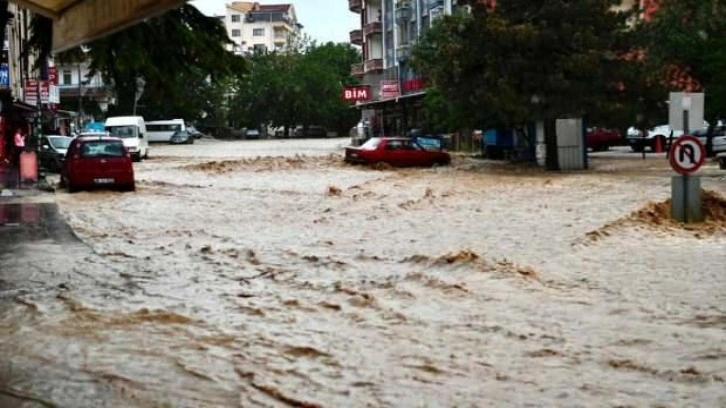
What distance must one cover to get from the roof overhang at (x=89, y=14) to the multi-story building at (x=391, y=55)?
54.2 m

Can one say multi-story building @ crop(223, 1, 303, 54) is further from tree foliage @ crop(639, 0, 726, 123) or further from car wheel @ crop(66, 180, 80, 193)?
car wheel @ crop(66, 180, 80, 193)

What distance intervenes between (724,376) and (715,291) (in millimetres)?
4127

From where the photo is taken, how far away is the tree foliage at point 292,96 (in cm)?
11306

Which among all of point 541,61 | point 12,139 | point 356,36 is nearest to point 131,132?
point 12,139

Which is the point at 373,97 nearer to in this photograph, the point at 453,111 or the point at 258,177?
the point at 453,111

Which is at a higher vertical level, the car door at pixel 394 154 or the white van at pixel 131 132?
the white van at pixel 131 132

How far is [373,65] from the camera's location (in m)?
88.9

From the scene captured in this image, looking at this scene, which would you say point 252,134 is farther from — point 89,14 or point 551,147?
point 89,14

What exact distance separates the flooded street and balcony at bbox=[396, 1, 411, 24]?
195 ft

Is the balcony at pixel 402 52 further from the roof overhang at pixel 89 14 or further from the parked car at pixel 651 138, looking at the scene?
the roof overhang at pixel 89 14

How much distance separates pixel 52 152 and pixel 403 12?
4579cm

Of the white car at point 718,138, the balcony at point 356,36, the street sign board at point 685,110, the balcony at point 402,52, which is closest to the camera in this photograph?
the street sign board at point 685,110

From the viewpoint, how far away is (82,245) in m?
17.7

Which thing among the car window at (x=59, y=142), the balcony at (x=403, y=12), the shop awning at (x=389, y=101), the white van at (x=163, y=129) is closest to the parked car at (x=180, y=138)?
the white van at (x=163, y=129)
